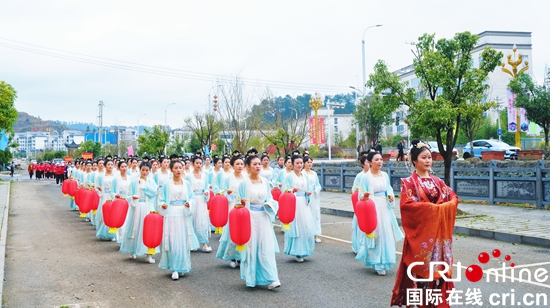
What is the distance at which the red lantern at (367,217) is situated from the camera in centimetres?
754

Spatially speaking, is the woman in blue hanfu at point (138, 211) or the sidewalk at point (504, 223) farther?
the sidewalk at point (504, 223)

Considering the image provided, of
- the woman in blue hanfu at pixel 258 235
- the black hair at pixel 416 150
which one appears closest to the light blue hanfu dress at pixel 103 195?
the woman in blue hanfu at pixel 258 235

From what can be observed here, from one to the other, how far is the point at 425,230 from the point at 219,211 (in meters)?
5.64

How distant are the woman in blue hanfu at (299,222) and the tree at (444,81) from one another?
15.3 ft

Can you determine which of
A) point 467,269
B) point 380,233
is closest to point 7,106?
point 380,233

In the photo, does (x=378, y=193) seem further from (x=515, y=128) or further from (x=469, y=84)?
(x=515, y=128)

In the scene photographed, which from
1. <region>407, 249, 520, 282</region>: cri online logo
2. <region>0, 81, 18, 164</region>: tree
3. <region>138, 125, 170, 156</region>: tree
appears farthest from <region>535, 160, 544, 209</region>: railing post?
<region>138, 125, 170, 156</region>: tree

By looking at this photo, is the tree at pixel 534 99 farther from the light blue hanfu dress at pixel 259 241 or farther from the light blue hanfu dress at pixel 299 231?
the light blue hanfu dress at pixel 259 241

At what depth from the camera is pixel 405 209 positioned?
4480mm

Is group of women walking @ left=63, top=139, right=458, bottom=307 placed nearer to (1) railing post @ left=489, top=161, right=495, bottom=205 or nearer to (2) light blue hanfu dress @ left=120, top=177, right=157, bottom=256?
(2) light blue hanfu dress @ left=120, top=177, right=157, bottom=256

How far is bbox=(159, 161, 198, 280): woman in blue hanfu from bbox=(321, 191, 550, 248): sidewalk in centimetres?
651

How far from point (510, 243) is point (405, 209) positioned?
21.7 ft

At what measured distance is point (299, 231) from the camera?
8789 mm

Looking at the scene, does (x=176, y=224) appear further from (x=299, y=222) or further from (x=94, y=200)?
(x=94, y=200)
